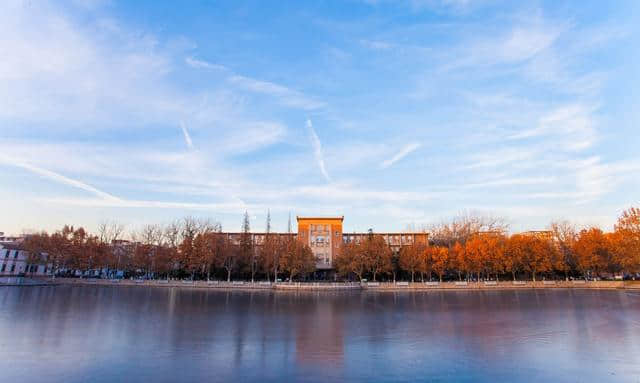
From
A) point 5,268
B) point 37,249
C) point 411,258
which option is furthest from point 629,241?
point 5,268

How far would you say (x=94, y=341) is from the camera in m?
12.7

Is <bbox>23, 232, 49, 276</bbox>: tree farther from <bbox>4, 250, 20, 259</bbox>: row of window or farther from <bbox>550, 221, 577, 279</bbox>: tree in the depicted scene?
<bbox>550, 221, 577, 279</bbox>: tree

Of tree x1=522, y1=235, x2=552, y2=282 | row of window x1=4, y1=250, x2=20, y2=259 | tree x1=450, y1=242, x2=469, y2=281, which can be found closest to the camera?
tree x1=522, y1=235, x2=552, y2=282

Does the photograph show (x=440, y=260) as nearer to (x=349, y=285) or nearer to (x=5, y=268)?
(x=349, y=285)

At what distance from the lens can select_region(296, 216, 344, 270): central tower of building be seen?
6131 centimetres

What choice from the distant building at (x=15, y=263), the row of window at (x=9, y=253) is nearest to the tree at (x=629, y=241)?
the distant building at (x=15, y=263)

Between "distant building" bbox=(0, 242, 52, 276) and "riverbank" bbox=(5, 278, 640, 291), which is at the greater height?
"distant building" bbox=(0, 242, 52, 276)

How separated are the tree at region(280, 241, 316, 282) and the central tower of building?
1078 cm

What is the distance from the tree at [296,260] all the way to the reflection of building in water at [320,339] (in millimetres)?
25926

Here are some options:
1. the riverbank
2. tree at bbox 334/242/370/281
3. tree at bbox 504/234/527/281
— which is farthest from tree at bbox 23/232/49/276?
tree at bbox 504/234/527/281

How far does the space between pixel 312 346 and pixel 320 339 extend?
3.97ft

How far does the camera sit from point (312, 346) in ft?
41.3

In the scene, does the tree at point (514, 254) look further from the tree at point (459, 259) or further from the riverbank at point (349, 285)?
the tree at point (459, 259)

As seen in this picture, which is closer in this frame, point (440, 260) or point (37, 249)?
point (440, 260)
